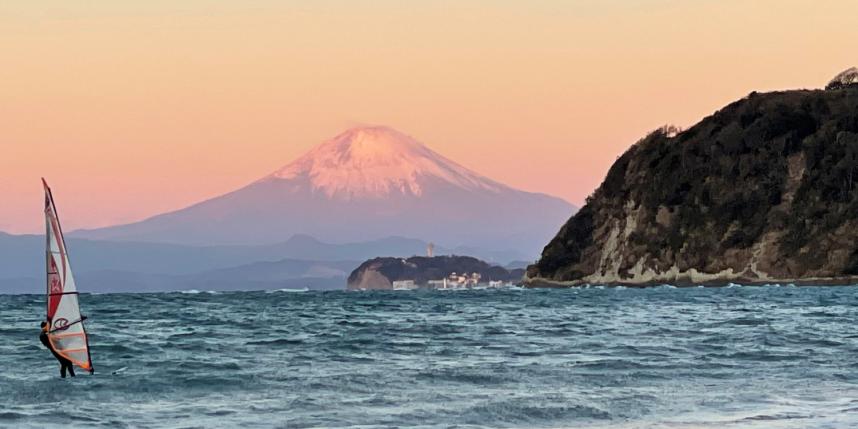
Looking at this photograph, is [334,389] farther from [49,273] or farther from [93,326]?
[93,326]

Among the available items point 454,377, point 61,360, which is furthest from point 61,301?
point 454,377

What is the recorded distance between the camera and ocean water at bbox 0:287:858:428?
30.8 m

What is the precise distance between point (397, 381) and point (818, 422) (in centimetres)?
1387

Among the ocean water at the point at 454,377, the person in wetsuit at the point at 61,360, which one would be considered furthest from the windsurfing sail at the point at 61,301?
the ocean water at the point at 454,377

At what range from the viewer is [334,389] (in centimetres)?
3734

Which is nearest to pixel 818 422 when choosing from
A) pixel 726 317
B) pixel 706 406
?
pixel 706 406

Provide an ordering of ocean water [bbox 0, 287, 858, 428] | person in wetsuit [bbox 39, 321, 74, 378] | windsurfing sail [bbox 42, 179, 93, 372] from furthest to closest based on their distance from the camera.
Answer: person in wetsuit [bbox 39, 321, 74, 378] → windsurfing sail [bbox 42, 179, 93, 372] → ocean water [bbox 0, 287, 858, 428]

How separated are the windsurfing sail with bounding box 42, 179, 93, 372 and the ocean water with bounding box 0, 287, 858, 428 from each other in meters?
0.97

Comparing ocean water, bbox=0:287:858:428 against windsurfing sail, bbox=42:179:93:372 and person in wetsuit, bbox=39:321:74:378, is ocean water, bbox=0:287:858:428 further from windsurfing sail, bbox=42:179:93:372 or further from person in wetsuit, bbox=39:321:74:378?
windsurfing sail, bbox=42:179:93:372

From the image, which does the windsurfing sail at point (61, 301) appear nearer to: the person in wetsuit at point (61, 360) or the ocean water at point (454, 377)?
the person in wetsuit at point (61, 360)

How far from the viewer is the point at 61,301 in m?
39.9

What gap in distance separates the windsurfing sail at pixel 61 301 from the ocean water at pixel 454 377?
3.19ft

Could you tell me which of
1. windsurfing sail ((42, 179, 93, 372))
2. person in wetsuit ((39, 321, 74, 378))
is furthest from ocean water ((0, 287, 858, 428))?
windsurfing sail ((42, 179, 93, 372))

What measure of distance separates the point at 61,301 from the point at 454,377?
37.2 ft
